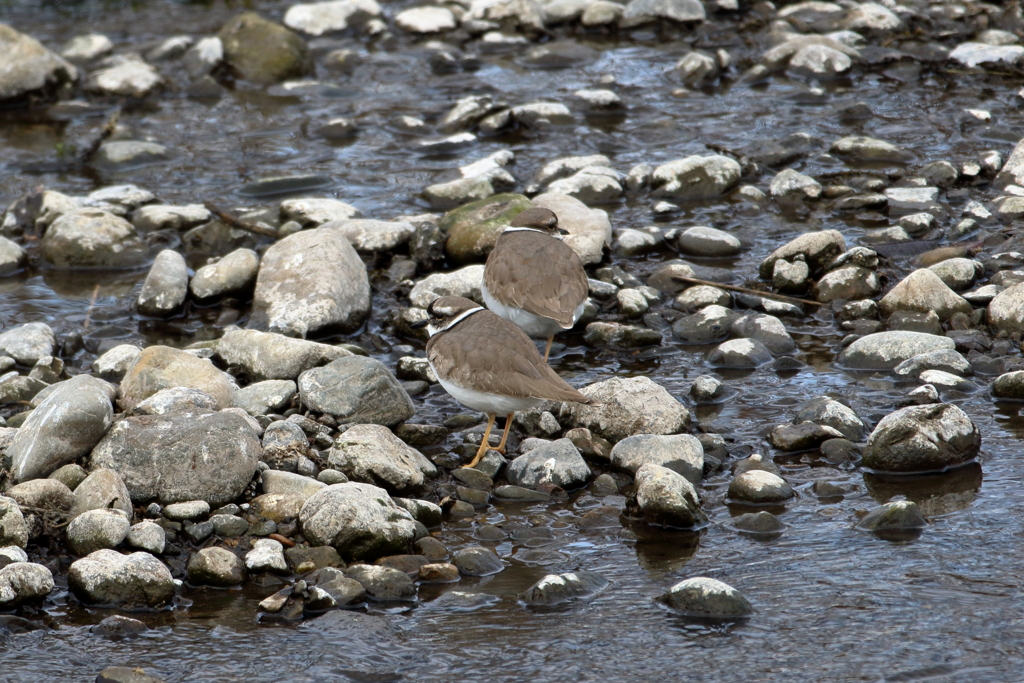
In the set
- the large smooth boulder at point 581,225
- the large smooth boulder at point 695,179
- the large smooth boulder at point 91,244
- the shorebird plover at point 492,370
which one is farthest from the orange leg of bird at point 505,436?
the large smooth boulder at point 91,244

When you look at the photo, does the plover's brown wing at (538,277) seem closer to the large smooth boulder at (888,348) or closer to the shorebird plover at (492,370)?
the shorebird plover at (492,370)

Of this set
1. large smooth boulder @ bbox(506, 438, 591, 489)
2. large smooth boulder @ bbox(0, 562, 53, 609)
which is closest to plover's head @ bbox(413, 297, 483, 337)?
large smooth boulder @ bbox(506, 438, 591, 489)

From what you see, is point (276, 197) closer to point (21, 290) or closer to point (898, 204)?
point (21, 290)

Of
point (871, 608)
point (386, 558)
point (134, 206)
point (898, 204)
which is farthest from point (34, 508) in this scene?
point (898, 204)

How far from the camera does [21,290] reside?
10039 mm

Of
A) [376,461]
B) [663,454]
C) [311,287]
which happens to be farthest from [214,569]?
[311,287]

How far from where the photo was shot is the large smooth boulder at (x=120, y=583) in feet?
17.8

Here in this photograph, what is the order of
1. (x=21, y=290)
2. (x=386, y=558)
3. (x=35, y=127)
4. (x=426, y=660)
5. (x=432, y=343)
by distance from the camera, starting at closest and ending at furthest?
(x=426, y=660) → (x=386, y=558) → (x=432, y=343) → (x=21, y=290) → (x=35, y=127)

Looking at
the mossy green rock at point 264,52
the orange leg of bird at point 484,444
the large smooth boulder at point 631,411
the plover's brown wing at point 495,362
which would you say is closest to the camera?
the plover's brown wing at point 495,362

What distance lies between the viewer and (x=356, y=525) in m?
5.80

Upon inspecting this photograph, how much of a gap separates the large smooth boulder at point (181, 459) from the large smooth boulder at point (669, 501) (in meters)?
2.30

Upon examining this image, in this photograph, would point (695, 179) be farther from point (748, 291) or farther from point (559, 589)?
point (559, 589)

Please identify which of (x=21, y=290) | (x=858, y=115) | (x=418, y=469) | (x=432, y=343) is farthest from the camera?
(x=858, y=115)

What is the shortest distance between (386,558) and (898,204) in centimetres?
694
